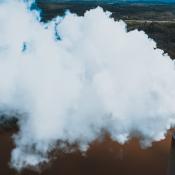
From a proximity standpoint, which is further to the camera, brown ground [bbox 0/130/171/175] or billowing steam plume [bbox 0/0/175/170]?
billowing steam plume [bbox 0/0/175/170]

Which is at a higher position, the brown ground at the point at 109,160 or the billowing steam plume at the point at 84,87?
the billowing steam plume at the point at 84,87

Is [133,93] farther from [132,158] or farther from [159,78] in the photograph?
[132,158]

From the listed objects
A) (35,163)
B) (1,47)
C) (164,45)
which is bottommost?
(35,163)

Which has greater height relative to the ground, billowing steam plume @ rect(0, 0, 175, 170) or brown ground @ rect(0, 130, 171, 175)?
billowing steam plume @ rect(0, 0, 175, 170)

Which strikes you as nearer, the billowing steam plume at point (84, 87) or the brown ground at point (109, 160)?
the brown ground at point (109, 160)

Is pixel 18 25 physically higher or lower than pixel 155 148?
higher

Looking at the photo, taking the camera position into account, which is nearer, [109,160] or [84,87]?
[109,160]

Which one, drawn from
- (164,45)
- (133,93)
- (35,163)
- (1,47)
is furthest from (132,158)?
(164,45)

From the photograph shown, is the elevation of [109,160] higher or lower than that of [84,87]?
lower
